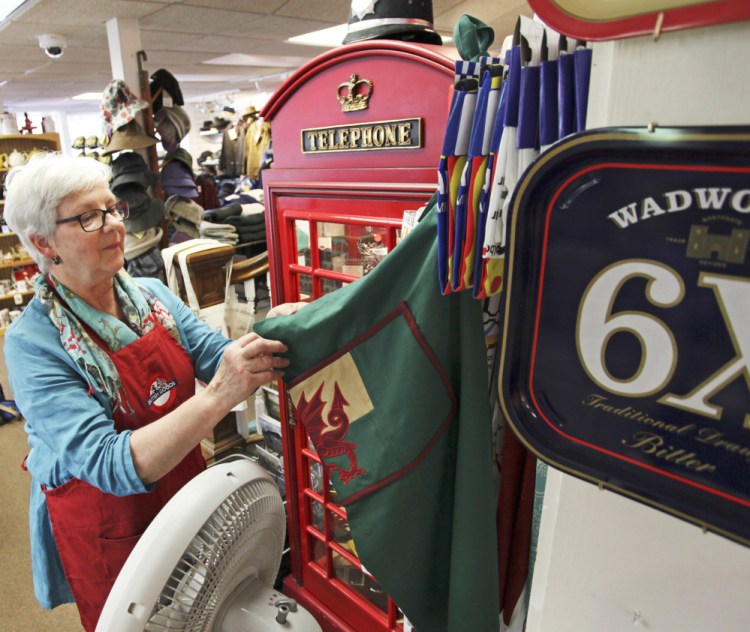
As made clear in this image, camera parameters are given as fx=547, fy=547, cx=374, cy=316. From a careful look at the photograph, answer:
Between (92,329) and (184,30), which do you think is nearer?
(92,329)

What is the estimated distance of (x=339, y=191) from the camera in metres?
1.45

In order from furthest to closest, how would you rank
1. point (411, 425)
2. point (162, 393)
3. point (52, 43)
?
point (52, 43) → point (162, 393) → point (411, 425)

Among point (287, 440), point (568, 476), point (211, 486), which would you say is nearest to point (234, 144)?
point (287, 440)

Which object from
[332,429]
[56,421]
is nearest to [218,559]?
[332,429]

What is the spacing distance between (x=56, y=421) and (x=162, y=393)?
0.96 feet

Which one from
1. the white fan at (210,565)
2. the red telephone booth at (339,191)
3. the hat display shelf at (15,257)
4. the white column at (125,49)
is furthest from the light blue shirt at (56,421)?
the hat display shelf at (15,257)

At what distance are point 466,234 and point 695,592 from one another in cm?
55

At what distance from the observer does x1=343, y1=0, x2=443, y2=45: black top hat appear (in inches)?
48.3

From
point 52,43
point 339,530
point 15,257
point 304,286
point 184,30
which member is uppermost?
point 184,30

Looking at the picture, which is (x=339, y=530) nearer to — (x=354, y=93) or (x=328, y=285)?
(x=328, y=285)

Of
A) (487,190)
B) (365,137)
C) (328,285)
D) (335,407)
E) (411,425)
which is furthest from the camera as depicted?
(328,285)

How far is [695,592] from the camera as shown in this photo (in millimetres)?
665

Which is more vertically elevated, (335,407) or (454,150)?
(454,150)

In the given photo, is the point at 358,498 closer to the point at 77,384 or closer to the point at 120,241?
the point at 77,384
